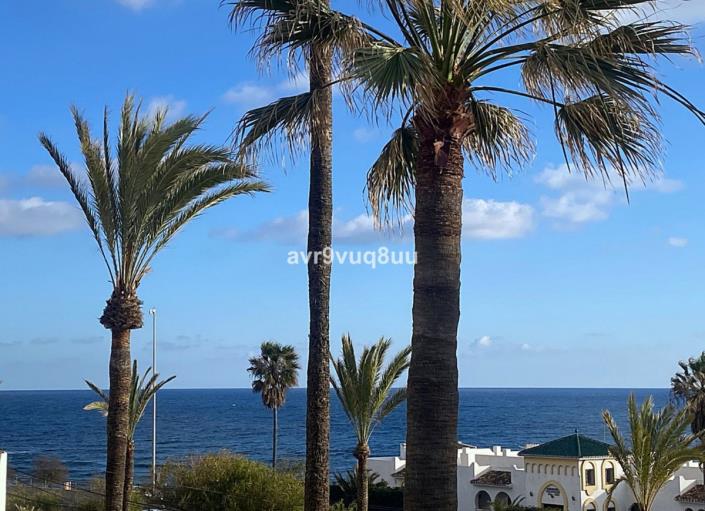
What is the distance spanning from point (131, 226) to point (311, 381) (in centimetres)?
459

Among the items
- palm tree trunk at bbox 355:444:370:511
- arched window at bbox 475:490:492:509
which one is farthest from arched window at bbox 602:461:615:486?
palm tree trunk at bbox 355:444:370:511

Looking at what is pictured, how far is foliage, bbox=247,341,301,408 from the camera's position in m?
48.5

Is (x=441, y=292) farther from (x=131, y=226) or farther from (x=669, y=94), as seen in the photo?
(x=131, y=226)

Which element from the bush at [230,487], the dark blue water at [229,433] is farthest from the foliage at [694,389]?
the dark blue water at [229,433]

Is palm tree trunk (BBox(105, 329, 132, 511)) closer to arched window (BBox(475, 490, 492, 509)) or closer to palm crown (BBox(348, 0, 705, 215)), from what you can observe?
palm crown (BBox(348, 0, 705, 215))

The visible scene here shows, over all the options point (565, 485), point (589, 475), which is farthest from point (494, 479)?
point (589, 475)

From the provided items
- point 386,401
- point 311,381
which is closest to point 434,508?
point 311,381

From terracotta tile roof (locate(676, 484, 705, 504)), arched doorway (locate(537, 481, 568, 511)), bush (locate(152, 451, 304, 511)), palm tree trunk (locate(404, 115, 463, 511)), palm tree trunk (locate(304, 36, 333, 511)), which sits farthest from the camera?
arched doorway (locate(537, 481, 568, 511))

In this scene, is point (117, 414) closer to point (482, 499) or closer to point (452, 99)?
point (452, 99)

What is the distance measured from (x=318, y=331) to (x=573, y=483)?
78.3ft

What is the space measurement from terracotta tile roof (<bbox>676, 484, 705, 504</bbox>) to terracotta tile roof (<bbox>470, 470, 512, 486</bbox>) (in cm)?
710

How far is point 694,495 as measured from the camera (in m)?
34.8

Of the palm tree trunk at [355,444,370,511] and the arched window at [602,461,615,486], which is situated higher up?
the palm tree trunk at [355,444,370,511]

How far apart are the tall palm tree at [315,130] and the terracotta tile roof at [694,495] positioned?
1004 inches
